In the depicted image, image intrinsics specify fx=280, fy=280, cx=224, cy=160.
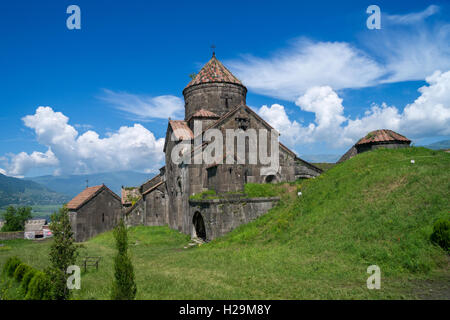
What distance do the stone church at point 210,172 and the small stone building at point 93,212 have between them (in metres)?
1.62

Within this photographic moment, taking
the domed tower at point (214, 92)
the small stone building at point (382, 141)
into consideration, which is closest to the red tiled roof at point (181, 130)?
the domed tower at point (214, 92)

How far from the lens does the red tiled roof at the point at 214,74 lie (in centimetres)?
2538

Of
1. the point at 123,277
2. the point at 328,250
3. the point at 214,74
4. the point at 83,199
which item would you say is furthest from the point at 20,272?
the point at 214,74

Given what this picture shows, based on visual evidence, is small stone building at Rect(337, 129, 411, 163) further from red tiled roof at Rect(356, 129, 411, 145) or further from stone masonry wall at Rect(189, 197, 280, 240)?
stone masonry wall at Rect(189, 197, 280, 240)

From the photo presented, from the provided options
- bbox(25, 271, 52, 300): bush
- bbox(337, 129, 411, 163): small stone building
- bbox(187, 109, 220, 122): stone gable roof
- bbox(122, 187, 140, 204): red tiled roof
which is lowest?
bbox(25, 271, 52, 300): bush

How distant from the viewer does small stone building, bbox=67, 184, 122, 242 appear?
26.1 m

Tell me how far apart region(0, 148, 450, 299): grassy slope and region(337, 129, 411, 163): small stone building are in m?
4.37

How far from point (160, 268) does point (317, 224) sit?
771cm

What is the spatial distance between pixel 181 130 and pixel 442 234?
19626 millimetres

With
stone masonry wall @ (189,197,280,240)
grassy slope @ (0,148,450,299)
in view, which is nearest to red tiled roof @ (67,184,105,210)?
grassy slope @ (0,148,450,299)

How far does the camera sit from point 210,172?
63.9ft

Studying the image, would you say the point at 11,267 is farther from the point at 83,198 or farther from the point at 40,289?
the point at 83,198

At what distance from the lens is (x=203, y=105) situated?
82.9 feet
